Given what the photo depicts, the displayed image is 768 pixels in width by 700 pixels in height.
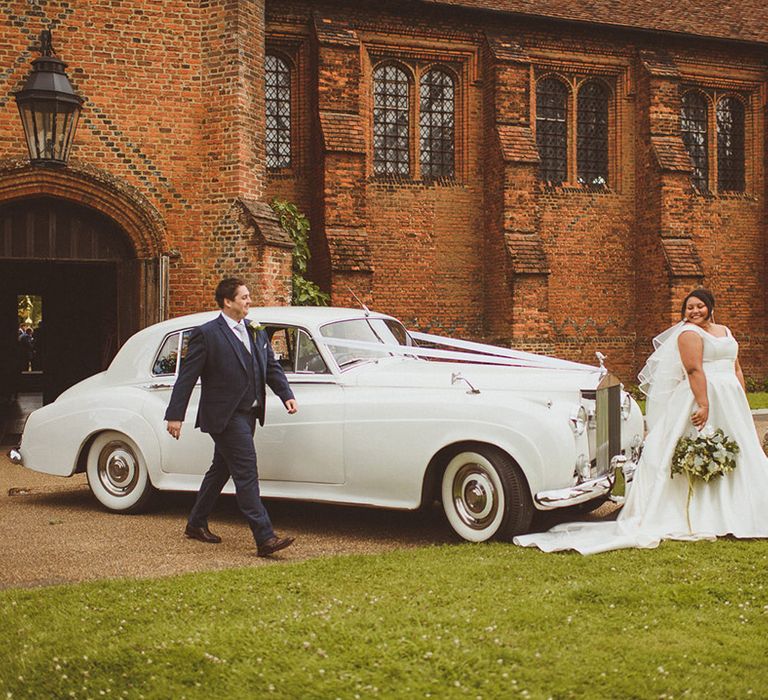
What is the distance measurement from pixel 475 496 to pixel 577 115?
54.4 feet

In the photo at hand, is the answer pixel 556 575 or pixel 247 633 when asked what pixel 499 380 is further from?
pixel 247 633

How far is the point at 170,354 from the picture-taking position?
8.16m

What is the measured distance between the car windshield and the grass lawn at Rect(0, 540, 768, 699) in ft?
6.55

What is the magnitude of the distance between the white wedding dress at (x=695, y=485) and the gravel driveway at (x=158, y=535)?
2.60 ft

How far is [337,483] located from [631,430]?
259cm

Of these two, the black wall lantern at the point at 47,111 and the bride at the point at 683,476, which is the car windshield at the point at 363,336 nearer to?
the bride at the point at 683,476

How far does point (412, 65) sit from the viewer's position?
791 inches

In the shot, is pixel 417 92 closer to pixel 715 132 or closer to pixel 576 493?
pixel 715 132

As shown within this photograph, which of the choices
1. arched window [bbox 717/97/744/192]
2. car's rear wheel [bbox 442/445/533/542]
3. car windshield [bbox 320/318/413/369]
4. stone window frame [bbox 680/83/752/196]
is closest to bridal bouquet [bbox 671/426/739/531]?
car's rear wheel [bbox 442/445/533/542]

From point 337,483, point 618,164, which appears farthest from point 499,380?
point 618,164

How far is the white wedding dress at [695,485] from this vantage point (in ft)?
22.4

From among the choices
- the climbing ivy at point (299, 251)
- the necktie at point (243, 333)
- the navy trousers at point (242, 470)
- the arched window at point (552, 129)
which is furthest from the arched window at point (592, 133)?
the navy trousers at point (242, 470)

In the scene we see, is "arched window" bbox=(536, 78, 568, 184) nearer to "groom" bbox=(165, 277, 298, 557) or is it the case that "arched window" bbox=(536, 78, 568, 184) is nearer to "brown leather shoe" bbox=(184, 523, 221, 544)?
"groom" bbox=(165, 277, 298, 557)

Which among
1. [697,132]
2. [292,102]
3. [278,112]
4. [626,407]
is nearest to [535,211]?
[292,102]
